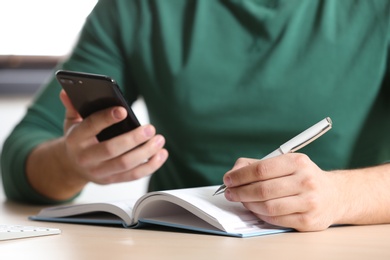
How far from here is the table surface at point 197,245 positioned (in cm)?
89

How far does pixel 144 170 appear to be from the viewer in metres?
1.32

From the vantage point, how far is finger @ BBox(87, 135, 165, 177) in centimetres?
129

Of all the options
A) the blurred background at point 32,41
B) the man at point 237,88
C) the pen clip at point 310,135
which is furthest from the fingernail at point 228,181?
the blurred background at point 32,41

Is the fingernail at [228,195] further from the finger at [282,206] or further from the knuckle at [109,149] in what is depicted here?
the knuckle at [109,149]

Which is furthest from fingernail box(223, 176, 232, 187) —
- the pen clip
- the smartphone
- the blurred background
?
the blurred background

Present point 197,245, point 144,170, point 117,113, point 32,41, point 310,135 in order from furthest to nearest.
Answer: point 32,41
point 144,170
point 117,113
point 310,135
point 197,245

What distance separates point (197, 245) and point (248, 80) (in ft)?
2.10

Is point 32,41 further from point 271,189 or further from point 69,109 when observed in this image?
point 271,189

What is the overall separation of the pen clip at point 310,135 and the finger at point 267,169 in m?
0.06

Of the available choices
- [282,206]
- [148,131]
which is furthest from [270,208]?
[148,131]

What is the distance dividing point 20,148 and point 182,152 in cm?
→ 35

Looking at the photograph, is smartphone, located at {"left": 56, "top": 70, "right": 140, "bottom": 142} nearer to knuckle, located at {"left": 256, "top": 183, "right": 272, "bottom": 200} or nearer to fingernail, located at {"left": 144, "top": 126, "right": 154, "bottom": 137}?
fingernail, located at {"left": 144, "top": 126, "right": 154, "bottom": 137}

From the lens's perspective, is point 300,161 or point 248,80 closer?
point 300,161

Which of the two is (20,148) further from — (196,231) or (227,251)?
(227,251)
